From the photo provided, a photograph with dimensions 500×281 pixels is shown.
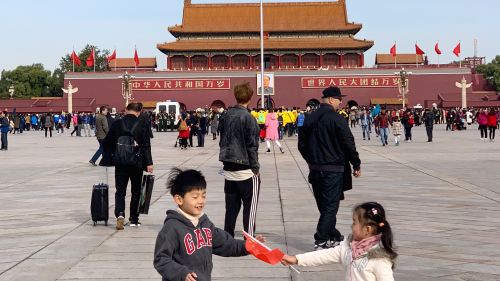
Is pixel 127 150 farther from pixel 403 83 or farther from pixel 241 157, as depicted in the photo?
pixel 403 83

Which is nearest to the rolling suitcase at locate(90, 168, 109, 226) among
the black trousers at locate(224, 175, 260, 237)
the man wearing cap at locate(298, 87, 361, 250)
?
the black trousers at locate(224, 175, 260, 237)

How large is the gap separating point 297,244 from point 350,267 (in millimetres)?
3350

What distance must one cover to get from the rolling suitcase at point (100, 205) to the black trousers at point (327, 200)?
251cm

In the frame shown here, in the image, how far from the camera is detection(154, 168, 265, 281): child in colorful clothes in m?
3.69

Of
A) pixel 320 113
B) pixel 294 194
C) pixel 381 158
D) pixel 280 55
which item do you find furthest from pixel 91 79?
pixel 320 113

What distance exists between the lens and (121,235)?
7.91 m

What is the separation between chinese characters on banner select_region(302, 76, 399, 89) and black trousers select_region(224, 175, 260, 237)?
56.4 m

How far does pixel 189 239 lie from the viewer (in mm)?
3754

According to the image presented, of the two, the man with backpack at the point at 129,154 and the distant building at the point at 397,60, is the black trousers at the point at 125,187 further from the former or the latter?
the distant building at the point at 397,60

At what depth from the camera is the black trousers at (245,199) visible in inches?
277

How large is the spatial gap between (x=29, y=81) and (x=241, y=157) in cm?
8364

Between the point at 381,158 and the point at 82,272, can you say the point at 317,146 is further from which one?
the point at 381,158

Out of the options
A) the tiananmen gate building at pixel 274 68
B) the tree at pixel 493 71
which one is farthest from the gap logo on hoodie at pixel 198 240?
the tree at pixel 493 71

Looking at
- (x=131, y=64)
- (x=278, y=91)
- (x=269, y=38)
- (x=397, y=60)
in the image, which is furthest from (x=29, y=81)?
(x=397, y=60)
